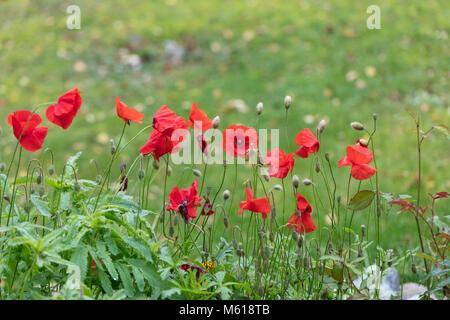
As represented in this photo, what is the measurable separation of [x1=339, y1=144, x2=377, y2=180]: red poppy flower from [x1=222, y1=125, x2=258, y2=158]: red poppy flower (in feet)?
0.84

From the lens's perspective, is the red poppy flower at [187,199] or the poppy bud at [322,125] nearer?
the poppy bud at [322,125]

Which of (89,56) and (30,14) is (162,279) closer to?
(89,56)

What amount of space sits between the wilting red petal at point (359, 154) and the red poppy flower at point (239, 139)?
0.85ft

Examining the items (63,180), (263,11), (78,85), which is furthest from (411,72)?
(63,180)

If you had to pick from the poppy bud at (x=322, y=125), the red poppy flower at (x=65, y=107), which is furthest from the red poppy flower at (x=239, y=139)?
the red poppy flower at (x=65, y=107)

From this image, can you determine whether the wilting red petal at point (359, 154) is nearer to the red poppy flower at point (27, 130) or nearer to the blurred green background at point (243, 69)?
the red poppy flower at point (27, 130)

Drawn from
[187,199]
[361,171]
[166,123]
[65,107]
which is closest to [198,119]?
[166,123]

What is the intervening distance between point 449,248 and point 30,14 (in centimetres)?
601

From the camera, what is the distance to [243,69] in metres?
5.17

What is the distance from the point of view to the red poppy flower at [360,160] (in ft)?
4.84

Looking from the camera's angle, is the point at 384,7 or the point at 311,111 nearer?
the point at 311,111

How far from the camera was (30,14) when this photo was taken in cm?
645

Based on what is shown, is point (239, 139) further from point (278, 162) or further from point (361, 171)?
point (361, 171)
